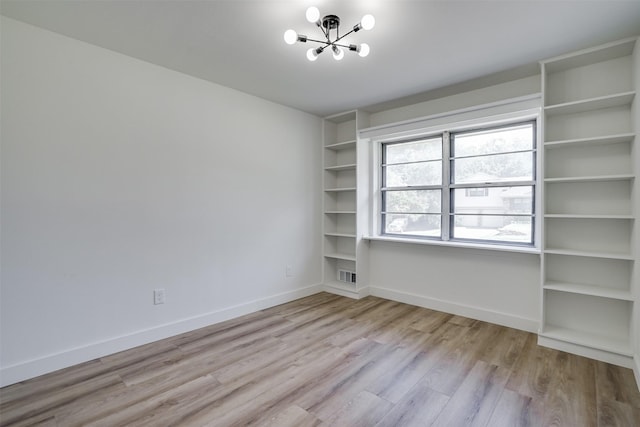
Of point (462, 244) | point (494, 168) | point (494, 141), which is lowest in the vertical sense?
point (462, 244)

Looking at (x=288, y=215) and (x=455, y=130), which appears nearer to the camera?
(x=455, y=130)

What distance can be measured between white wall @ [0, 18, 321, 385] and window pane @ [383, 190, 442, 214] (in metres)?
1.58

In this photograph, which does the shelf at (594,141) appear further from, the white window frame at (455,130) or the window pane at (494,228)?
the window pane at (494,228)

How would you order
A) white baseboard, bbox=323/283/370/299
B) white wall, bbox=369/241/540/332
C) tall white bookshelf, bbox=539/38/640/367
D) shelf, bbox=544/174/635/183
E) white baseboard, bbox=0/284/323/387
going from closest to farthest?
white baseboard, bbox=0/284/323/387
shelf, bbox=544/174/635/183
tall white bookshelf, bbox=539/38/640/367
white wall, bbox=369/241/540/332
white baseboard, bbox=323/283/370/299

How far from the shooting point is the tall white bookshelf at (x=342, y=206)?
4.07m

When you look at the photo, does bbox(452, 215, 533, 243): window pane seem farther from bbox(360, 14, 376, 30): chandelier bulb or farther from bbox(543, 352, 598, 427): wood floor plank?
bbox(360, 14, 376, 30): chandelier bulb

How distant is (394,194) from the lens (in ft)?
13.6

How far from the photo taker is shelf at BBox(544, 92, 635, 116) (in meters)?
2.31

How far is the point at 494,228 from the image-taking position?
3273 millimetres

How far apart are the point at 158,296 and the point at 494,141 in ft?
12.2

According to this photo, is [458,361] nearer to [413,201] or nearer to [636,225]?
[636,225]

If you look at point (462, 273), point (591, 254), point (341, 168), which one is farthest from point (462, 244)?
point (341, 168)

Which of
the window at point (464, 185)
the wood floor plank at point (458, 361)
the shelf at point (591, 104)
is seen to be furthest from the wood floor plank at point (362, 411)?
the shelf at point (591, 104)

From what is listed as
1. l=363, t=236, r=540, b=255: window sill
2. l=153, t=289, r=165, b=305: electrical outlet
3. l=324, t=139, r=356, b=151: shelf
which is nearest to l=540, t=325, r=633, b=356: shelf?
l=363, t=236, r=540, b=255: window sill
